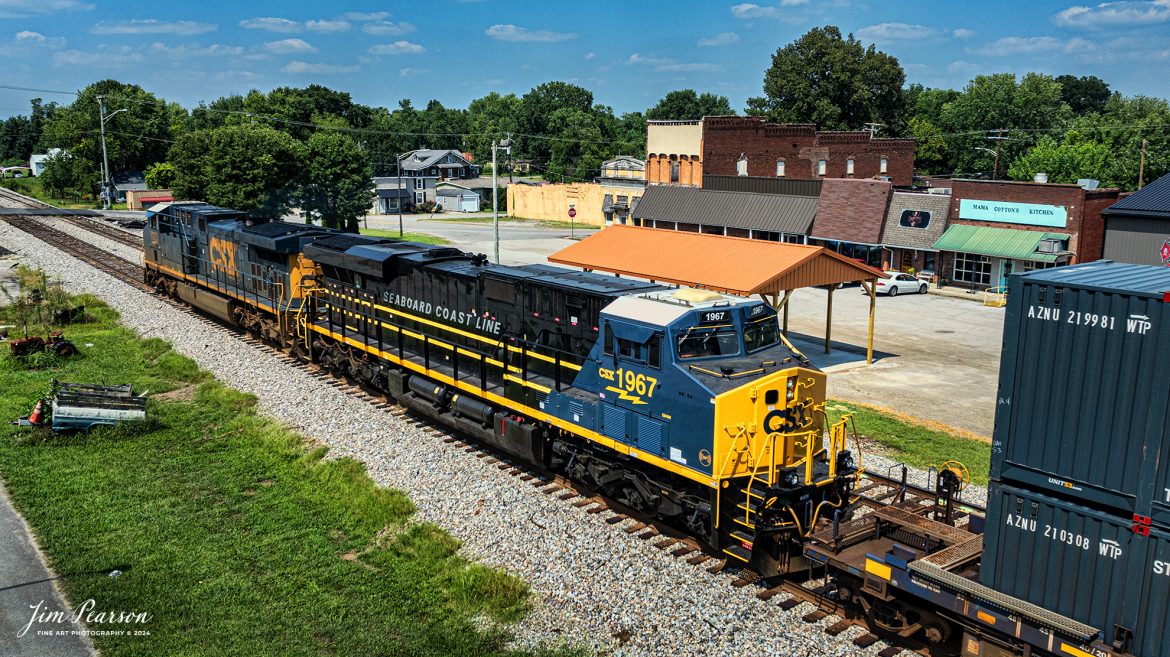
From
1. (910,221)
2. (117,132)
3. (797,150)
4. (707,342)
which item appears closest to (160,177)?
(117,132)

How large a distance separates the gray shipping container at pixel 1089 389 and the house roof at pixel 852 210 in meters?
39.2

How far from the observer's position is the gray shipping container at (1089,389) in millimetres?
7660

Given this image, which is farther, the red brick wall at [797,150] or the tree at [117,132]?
the tree at [117,132]

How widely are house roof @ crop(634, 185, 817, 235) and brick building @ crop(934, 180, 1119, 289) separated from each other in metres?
7.80

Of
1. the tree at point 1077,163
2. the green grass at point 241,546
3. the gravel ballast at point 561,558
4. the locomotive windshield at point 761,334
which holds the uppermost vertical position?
the tree at point 1077,163

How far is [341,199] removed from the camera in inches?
2371

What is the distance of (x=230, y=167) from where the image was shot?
5344 cm

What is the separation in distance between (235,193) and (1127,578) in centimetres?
5418

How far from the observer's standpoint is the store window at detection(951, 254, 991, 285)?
43.5 m

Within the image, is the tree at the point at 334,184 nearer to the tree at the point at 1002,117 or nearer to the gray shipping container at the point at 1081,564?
the gray shipping container at the point at 1081,564

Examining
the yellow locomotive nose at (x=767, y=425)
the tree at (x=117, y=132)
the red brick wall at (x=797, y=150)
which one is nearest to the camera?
the yellow locomotive nose at (x=767, y=425)

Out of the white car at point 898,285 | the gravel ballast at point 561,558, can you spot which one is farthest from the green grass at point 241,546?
the white car at point 898,285

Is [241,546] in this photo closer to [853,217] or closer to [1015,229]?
[1015,229]

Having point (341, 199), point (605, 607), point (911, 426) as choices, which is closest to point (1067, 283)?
point (605, 607)
